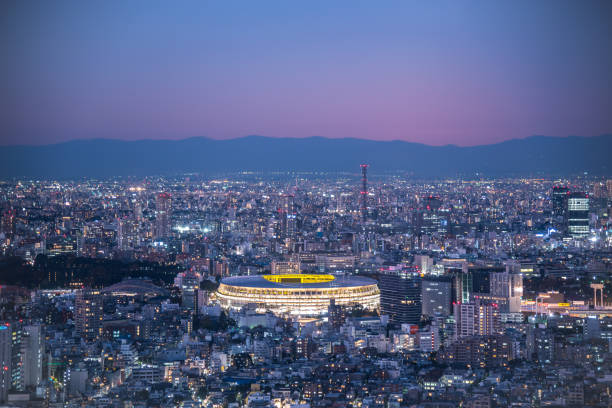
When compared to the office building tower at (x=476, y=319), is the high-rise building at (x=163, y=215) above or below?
above

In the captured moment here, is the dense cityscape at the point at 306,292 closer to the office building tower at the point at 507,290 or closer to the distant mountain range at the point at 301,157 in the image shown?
the office building tower at the point at 507,290

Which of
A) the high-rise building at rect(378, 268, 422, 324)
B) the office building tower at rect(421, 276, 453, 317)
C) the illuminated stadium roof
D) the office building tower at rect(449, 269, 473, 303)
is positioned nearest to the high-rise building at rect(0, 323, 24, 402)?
the high-rise building at rect(378, 268, 422, 324)

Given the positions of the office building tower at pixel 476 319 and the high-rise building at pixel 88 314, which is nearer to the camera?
the office building tower at pixel 476 319

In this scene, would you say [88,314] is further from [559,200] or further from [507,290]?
[559,200]

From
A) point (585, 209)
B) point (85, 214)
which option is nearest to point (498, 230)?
point (585, 209)

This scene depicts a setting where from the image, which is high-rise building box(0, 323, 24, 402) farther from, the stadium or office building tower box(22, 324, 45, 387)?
the stadium

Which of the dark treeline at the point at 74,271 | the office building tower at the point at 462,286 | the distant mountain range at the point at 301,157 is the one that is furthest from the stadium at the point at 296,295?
the distant mountain range at the point at 301,157

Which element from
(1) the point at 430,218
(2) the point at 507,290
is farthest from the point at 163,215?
(2) the point at 507,290
